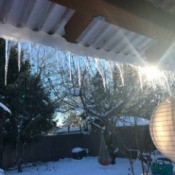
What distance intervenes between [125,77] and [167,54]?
37.2 ft

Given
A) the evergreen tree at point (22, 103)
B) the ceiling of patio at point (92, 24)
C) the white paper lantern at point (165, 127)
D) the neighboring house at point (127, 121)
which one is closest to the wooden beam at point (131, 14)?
the ceiling of patio at point (92, 24)

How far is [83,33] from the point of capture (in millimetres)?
2398

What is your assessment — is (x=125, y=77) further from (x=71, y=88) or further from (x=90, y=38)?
(x=90, y=38)

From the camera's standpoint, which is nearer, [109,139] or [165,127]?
[165,127]

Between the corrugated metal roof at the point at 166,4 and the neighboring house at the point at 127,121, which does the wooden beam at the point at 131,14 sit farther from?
Answer: the neighboring house at the point at 127,121

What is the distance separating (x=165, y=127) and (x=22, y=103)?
13.7 metres

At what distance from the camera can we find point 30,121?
50.7ft

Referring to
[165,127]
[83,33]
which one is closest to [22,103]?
[83,33]

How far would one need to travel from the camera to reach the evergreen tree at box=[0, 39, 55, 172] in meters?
15.0

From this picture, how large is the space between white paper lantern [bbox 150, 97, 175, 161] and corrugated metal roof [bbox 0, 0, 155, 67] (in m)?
0.72

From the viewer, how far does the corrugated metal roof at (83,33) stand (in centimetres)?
199

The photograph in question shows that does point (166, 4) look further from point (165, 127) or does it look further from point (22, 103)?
point (22, 103)

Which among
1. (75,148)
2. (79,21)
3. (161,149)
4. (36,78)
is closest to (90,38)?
(79,21)

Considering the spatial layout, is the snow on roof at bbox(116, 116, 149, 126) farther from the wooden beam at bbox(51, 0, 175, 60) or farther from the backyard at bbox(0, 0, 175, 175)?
the wooden beam at bbox(51, 0, 175, 60)
